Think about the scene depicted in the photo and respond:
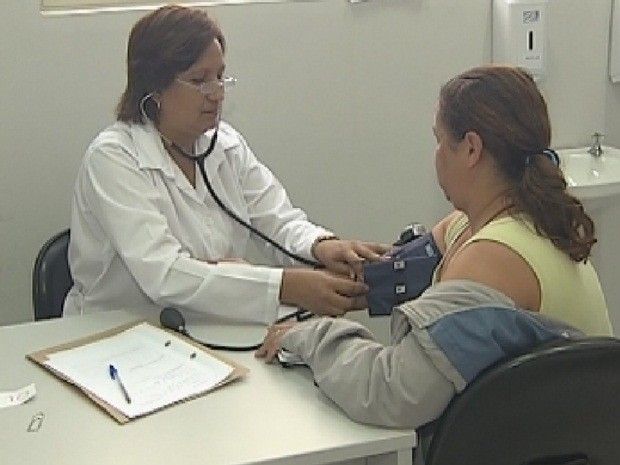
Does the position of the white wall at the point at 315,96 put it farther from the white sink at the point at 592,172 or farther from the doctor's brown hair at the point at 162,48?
the doctor's brown hair at the point at 162,48

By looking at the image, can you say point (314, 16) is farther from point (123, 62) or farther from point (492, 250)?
point (492, 250)

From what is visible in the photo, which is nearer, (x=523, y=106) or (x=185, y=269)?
(x=523, y=106)

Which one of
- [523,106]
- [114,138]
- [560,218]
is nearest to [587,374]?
[560,218]

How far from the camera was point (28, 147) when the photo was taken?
8.31 ft

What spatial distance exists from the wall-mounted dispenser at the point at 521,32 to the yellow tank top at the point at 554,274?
52.8 inches

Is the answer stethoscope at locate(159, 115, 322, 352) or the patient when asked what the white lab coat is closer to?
stethoscope at locate(159, 115, 322, 352)

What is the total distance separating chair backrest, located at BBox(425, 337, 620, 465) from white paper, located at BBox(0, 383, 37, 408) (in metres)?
0.67

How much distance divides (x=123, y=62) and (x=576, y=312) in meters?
1.44

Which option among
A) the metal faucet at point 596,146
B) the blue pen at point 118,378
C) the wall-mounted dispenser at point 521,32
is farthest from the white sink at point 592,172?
the blue pen at point 118,378

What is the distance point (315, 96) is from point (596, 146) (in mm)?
906

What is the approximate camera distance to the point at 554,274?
1558mm

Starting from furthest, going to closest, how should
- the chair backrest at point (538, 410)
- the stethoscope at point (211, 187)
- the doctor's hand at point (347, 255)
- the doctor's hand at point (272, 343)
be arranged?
the stethoscope at point (211, 187) < the doctor's hand at point (347, 255) < the doctor's hand at point (272, 343) < the chair backrest at point (538, 410)

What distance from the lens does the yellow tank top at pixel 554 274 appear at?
155 centimetres

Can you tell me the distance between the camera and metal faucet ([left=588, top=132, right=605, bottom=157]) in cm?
302
